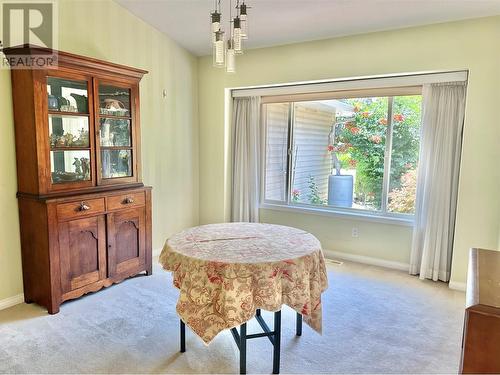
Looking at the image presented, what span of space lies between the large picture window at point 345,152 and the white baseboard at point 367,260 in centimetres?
53

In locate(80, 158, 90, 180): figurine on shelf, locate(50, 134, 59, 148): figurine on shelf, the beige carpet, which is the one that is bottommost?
the beige carpet

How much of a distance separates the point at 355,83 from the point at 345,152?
2.62 ft

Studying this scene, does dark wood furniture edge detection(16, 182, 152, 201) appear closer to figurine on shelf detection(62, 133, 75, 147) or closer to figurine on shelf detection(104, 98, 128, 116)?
figurine on shelf detection(62, 133, 75, 147)

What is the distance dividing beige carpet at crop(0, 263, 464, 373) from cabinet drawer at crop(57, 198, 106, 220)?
76 centimetres

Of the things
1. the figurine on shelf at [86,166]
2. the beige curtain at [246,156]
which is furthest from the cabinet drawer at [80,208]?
the beige curtain at [246,156]

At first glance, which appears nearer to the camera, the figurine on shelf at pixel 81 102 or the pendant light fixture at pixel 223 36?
the pendant light fixture at pixel 223 36

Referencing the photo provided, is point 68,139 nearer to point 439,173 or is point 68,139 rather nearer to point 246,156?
point 246,156

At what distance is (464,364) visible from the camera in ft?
3.95

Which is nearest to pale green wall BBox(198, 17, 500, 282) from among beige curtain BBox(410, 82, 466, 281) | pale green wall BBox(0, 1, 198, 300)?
beige curtain BBox(410, 82, 466, 281)

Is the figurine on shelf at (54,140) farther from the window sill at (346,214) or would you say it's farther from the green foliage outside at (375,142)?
the green foliage outside at (375,142)

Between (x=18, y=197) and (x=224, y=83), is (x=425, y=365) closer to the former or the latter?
(x=18, y=197)

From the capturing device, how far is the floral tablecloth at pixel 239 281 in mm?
1871

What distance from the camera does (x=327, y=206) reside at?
436 cm
